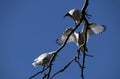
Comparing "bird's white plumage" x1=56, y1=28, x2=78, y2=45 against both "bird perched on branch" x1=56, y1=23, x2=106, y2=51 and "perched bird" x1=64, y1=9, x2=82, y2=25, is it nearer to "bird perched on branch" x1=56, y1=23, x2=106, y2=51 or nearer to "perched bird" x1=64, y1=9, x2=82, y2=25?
"bird perched on branch" x1=56, y1=23, x2=106, y2=51

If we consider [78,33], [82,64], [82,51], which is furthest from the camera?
[78,33]

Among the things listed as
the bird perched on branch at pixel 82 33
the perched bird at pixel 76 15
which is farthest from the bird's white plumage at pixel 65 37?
the perched bird at pixel 76 15

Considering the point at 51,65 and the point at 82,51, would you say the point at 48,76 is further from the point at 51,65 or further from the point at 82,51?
the point at 82,51

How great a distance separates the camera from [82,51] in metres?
2.28

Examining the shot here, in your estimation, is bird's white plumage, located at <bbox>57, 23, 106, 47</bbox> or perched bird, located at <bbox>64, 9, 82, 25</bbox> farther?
bird's white plumage, located at <bbox>57, 23, 106, 47</bbox>

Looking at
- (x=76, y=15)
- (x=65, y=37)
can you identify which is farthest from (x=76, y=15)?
(x=65, y=37)

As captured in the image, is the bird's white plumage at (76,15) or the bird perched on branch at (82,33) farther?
the bird perched on branch at (82,33)

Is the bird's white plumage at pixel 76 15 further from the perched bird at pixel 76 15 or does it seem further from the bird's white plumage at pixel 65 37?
the bird's white plumage at pixel 65 37

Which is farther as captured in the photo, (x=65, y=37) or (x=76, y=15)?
(x=65, y=37)

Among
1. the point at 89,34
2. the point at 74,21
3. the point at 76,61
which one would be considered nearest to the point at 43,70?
the point at 76,61

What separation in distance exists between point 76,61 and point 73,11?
0.34 meters

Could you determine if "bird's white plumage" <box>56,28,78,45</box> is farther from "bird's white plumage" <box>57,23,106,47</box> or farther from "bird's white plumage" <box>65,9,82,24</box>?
"bird's white plumage" <box>65,9,82,24</box>

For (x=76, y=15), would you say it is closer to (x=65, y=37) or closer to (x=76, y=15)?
(x=76, y=15)

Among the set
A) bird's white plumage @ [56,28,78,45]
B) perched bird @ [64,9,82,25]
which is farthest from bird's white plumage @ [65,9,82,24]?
bird's white plumage @ [56,28,78,45]
